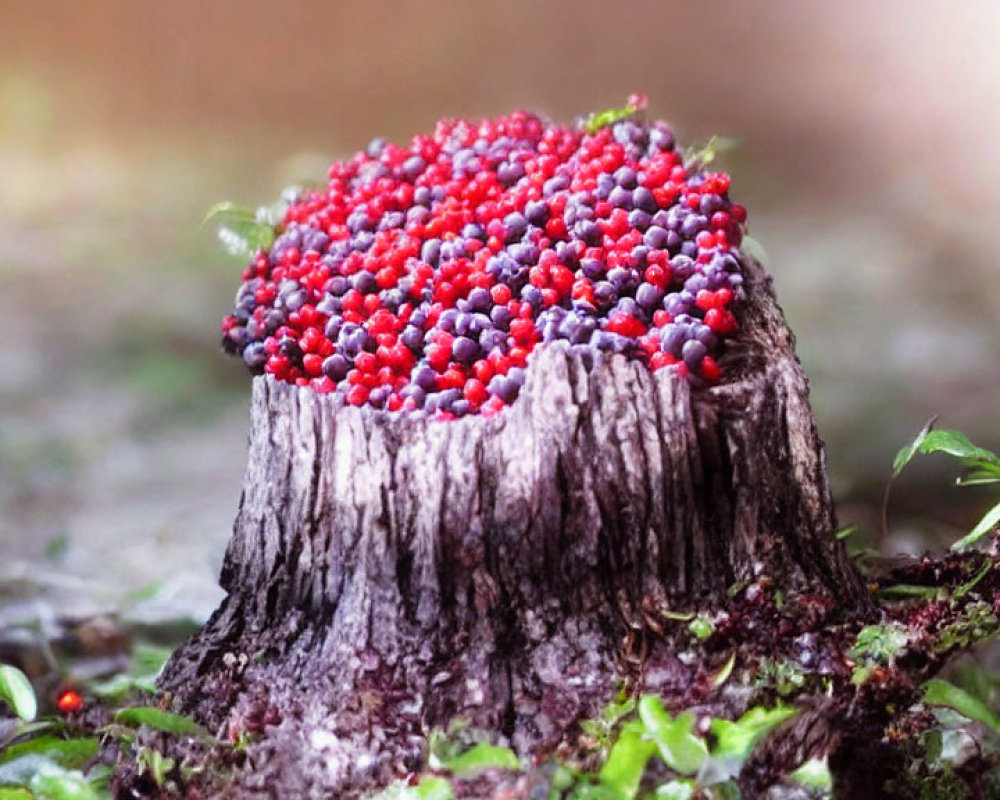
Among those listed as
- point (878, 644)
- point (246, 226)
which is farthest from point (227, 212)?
point (878, 644)

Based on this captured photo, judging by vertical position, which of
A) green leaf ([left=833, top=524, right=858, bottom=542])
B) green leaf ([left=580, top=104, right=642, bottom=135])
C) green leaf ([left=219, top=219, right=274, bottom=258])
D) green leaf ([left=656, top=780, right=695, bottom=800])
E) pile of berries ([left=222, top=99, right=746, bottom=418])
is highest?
green leaf ([left=580, top=104, right=642, bottom=135])

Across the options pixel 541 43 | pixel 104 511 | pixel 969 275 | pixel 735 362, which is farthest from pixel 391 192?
pixel 969 275

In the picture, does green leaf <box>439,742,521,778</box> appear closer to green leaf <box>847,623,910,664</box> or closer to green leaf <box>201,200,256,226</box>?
green leaf <box>847,623,910,664</box>

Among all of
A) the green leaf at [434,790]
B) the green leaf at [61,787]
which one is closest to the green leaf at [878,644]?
the green leaf at [434,790]

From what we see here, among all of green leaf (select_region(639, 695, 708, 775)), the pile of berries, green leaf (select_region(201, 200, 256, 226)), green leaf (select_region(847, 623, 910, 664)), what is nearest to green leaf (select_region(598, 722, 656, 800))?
green leaf (select_region(639, 695, 708, 775))

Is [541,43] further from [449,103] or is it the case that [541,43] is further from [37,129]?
[37,129]

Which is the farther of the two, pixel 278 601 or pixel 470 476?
pixel 278 601
